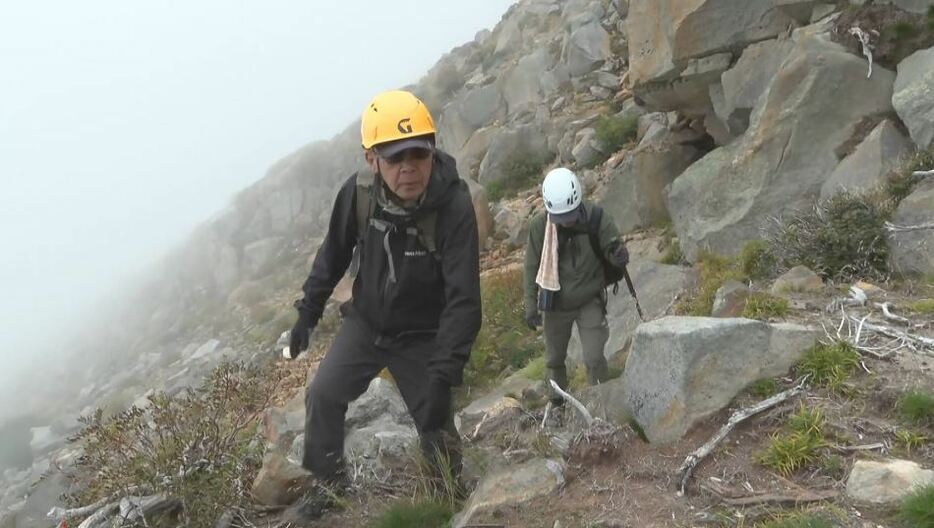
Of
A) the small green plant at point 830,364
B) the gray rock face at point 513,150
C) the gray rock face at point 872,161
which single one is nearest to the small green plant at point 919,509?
the small green plant at point 830,364

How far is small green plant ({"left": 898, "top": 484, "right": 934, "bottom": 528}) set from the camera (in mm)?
2857

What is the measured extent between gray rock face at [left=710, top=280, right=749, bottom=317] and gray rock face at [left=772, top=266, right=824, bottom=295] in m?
0.34

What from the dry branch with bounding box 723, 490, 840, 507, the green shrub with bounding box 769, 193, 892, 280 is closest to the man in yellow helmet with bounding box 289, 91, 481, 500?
the dry branch with bounding box 723, 490, 840, 507

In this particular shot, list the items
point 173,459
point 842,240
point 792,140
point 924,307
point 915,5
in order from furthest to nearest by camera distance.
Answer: point 792,140, point 915,5, point 842,240, point 924,307, point 173,459

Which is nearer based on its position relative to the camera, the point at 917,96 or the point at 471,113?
the point at 917,96

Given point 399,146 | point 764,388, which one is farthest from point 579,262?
point 399,146

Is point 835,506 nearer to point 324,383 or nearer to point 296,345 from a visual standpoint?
point 324,383

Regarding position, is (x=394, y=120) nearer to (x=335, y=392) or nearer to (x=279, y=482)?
(x=335, y=392)

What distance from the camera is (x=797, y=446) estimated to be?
3.62 m

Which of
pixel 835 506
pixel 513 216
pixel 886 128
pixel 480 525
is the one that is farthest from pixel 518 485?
pixel 513 216

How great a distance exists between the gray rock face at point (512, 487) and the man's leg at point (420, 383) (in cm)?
36

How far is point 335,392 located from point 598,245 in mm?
2943

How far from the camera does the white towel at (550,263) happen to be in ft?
20.4

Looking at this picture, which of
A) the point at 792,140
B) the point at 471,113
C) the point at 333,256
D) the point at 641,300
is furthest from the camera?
the point at 471,113
